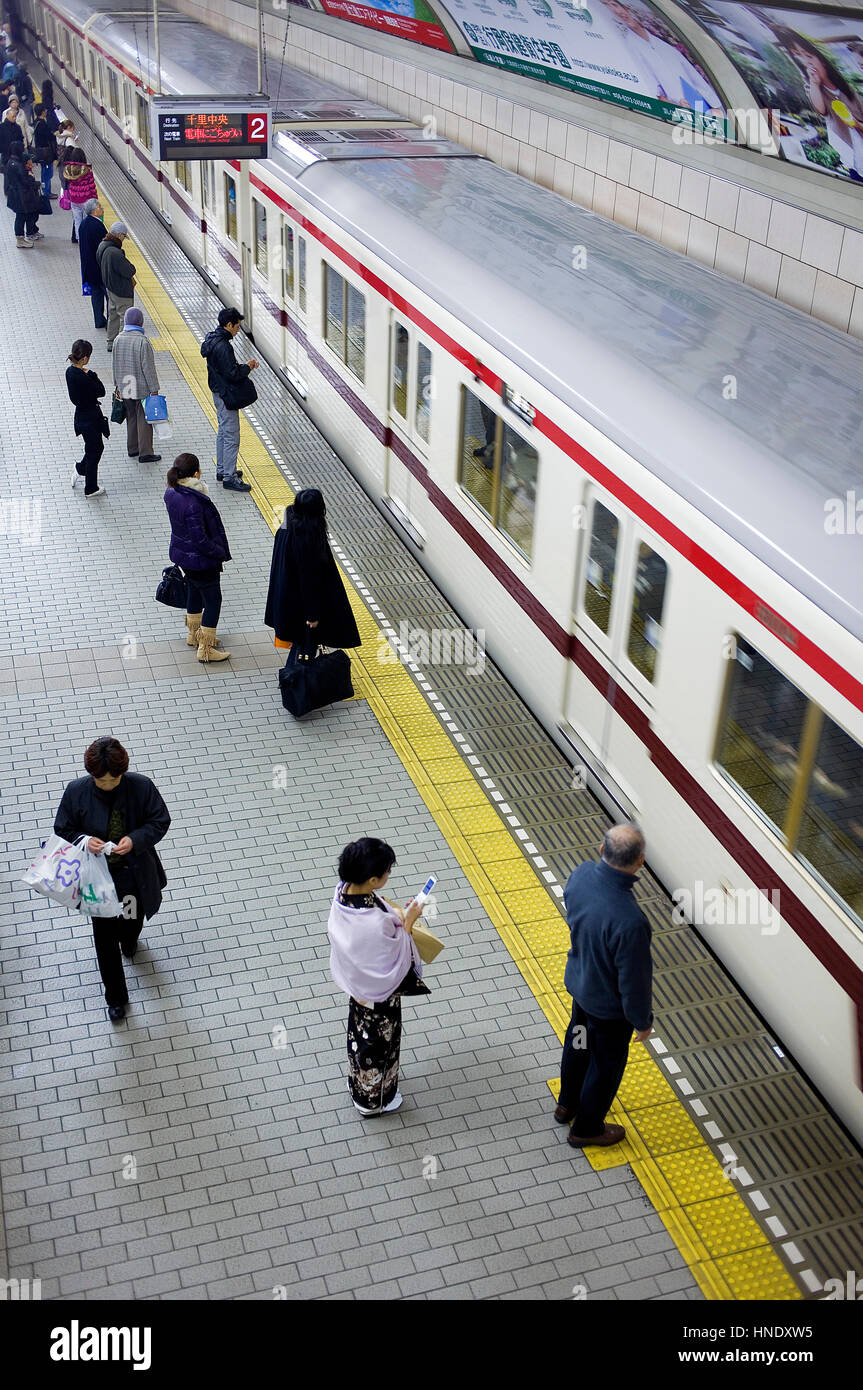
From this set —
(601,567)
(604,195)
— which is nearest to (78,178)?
(604,195)

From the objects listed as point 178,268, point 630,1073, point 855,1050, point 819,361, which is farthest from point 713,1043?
point 178,268

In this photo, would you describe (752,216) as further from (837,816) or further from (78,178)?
(78,178)

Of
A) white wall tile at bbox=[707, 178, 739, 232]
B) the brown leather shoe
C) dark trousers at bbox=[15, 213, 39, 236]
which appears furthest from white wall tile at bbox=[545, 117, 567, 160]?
dark trousers at bbox=[15, 213, 39, 236]

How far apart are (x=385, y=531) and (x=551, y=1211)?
6222 millimetres

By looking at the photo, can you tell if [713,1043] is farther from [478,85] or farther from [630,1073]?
[478,85]

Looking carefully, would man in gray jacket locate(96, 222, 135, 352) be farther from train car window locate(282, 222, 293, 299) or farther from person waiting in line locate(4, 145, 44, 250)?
person waiting in line locate(4, 145, 44, 250)

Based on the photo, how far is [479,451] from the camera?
8039 mm

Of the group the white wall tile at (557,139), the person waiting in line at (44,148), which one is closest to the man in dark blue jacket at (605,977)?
the white wall tile at (557,139)

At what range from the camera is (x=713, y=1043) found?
561cm

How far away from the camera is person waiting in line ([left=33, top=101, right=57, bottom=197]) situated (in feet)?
70.1

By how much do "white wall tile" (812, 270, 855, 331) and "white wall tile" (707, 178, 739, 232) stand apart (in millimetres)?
1098

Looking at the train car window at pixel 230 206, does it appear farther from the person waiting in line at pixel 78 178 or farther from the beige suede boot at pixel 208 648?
the beige suede boot at pixel 208 648

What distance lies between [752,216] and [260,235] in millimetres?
6557
